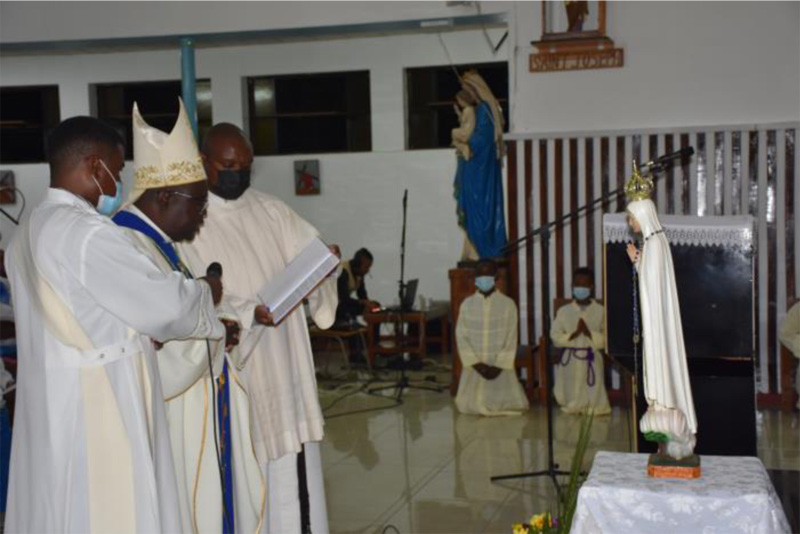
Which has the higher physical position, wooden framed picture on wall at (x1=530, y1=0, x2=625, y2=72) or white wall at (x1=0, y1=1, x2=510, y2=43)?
white wall at (x1=0, y1=1, x2=510, y2=43)

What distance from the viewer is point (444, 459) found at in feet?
23.8

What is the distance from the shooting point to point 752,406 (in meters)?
4.89

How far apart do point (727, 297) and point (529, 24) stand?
497cm

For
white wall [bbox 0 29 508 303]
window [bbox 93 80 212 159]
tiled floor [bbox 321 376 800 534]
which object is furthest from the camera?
window [bbox 93 80 212 159]

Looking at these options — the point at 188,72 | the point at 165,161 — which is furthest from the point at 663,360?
the point at 188,72

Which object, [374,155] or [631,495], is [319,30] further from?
[631,495]

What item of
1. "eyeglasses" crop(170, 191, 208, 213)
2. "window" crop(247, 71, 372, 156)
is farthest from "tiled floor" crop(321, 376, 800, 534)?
"window" crop(247, 71, 372, 156)

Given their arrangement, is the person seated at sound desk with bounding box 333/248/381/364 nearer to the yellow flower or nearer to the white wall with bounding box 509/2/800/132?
the white wall with bounding box 509/2/800/132

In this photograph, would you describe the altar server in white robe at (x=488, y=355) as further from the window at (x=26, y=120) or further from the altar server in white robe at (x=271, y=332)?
the window at (x=26, y=120)

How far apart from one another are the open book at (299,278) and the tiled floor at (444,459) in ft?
6.11

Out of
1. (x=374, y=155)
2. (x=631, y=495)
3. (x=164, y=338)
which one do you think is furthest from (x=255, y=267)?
(x=374, y=155)

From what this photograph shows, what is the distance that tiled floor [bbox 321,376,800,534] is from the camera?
589cm

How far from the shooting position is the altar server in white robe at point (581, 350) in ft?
28.4

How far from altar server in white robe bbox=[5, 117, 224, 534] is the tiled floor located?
257cm
